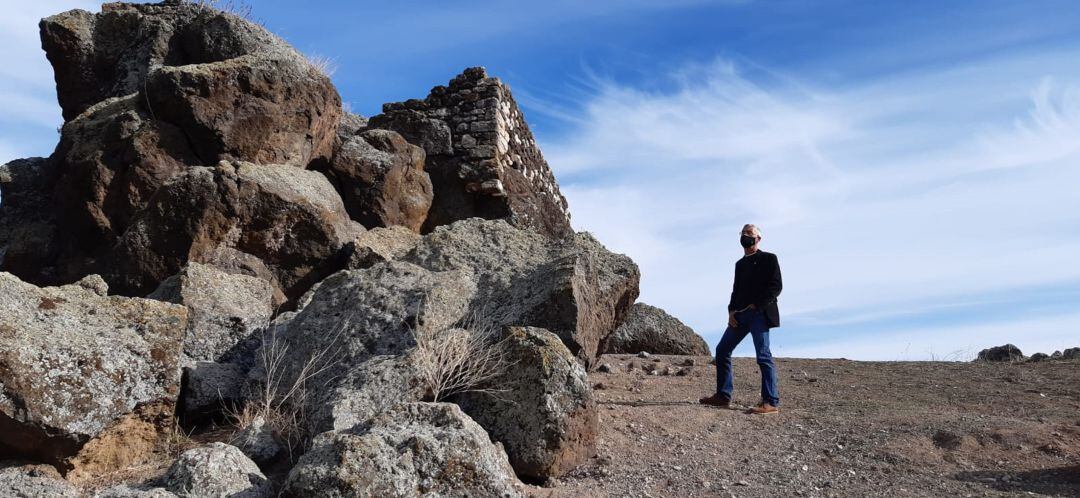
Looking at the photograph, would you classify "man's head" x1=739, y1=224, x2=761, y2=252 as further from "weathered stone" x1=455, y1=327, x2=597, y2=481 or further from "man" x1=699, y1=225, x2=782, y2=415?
"weathered stone" x1=455, y1=327, x2=597, y2=481

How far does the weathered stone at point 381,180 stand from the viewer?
9.16 m

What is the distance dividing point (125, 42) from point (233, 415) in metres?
6.91

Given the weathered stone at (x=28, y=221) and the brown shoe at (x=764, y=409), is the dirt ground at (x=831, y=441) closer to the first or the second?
the brown shoe at (x=764, y=409)

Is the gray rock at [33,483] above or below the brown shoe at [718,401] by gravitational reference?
below

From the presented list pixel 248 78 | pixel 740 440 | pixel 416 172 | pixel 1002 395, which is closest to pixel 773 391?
pixel 740 440

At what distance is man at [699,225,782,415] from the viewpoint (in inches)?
275

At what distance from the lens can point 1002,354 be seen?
38.8ft

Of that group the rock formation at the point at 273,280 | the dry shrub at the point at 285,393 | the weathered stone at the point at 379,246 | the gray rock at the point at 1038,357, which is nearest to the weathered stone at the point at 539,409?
the rock formation at the point at 273,280

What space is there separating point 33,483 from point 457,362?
88.5 inches

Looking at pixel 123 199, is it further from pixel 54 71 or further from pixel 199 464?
pixel 199 464

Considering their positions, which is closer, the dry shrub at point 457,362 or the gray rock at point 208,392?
the dry shrub at point 457,362

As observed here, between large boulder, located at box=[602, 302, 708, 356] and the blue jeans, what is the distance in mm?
3164

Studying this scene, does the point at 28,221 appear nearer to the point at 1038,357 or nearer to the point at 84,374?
the point at 84,374

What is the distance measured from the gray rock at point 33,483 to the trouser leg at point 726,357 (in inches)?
185
